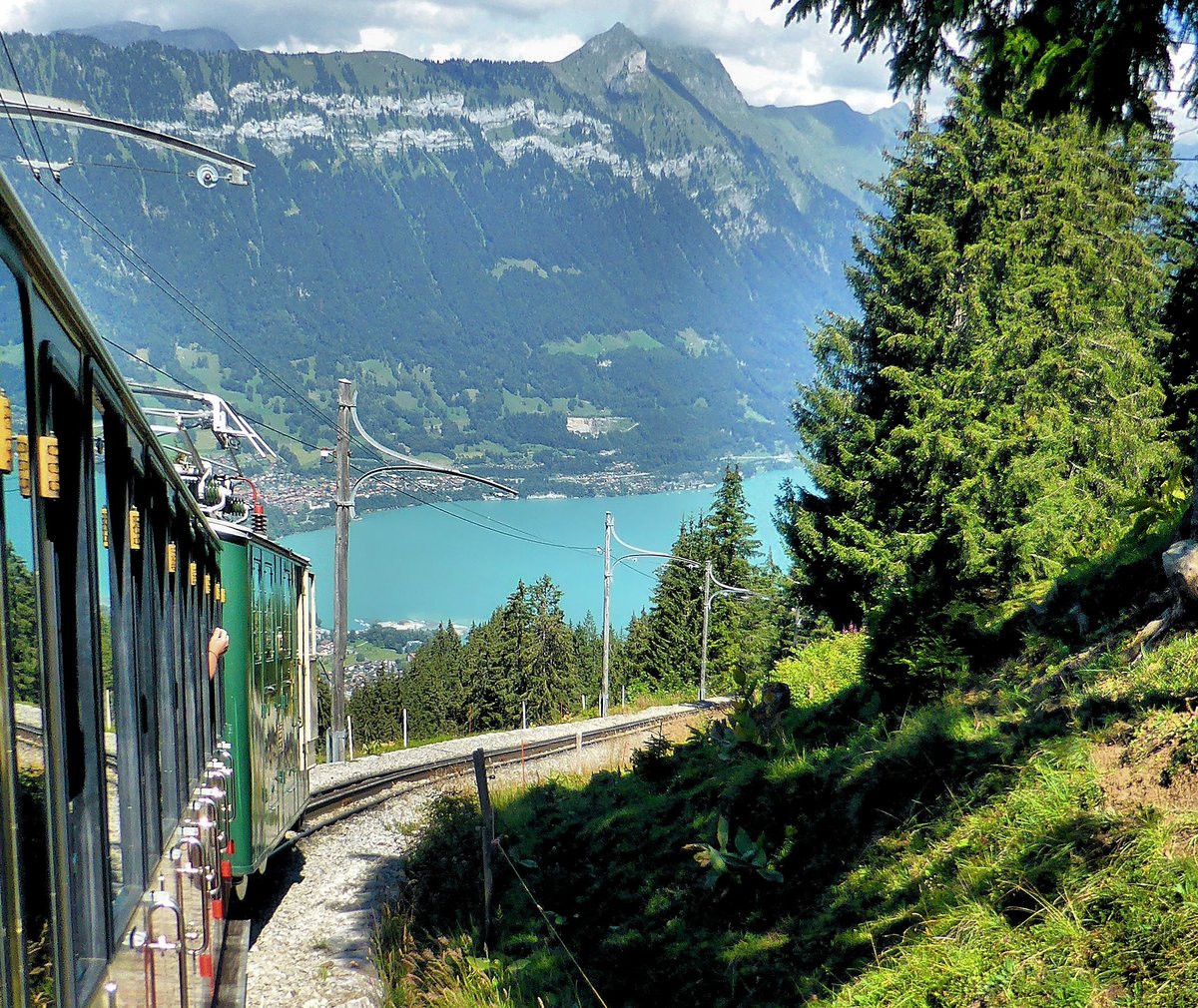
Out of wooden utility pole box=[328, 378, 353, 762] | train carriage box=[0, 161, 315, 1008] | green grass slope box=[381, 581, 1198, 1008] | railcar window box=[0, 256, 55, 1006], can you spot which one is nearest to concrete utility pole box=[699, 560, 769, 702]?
wooden utility pole box=[328, 378, 353, 762]

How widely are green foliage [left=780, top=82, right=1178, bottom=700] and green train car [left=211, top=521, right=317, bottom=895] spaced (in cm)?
984

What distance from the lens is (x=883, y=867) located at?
19.7 feet

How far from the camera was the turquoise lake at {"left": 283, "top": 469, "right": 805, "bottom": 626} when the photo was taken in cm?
13775

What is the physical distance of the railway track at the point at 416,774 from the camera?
15.0m

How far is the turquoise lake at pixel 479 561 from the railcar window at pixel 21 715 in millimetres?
119776

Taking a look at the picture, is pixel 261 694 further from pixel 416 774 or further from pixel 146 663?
pixel 416 774

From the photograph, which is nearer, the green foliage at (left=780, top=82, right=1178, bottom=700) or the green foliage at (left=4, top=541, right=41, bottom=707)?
the green foliage at (left=4, top=541, right=41, bottom=707)

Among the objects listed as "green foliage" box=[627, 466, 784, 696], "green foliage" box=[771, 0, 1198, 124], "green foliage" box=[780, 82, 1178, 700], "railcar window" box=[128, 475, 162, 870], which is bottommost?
"railcar window" box=[128, 475, 162, 870]

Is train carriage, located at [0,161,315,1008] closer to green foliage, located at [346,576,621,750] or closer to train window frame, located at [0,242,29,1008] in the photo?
train window frame, located at [0,242,29,1008]

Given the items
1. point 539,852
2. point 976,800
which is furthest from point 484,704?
point 976,800

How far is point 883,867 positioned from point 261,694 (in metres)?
5.39


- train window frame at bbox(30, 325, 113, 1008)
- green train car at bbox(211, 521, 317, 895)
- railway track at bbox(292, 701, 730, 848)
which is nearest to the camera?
train window frame at bbox(30, 325, 113, 1008)

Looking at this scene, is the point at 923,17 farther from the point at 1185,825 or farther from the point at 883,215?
the point at 883,215

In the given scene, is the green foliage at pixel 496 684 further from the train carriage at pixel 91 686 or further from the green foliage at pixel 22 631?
the green foliage at pixel 22 631
